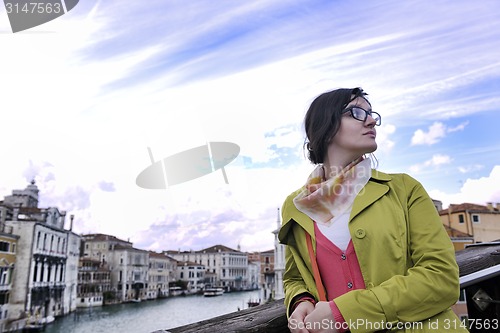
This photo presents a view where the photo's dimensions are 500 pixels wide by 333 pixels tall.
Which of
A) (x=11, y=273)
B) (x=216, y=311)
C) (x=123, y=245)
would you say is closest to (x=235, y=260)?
(x=123, y=245)

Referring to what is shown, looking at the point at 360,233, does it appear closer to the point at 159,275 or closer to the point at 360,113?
the point at 360,113

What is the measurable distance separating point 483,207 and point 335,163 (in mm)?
26399

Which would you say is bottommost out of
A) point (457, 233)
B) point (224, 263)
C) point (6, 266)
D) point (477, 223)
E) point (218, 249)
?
point (6, 266)

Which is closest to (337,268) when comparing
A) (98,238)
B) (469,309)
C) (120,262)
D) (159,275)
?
(469,309)

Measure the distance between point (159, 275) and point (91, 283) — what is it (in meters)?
14.9

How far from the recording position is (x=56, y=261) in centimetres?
3291

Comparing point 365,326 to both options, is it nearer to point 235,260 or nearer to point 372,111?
point 372,111

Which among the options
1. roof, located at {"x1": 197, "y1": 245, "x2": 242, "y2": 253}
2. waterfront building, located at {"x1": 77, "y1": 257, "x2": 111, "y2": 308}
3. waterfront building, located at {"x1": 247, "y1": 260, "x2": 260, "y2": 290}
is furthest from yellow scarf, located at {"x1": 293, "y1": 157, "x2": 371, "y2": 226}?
waterfront building, located at {"x1": 247, "y1": 260, "x2": 260, "y2": 290}

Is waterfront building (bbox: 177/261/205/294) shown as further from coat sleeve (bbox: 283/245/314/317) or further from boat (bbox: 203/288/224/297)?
coat sleeve (bbox: 283/245/314/317)

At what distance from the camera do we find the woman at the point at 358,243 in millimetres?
976

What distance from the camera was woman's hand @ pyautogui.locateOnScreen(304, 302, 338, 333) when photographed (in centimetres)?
99

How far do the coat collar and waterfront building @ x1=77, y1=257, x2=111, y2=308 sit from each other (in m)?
45.0

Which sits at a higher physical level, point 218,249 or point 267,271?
point 218,249

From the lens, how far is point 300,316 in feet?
3.51
